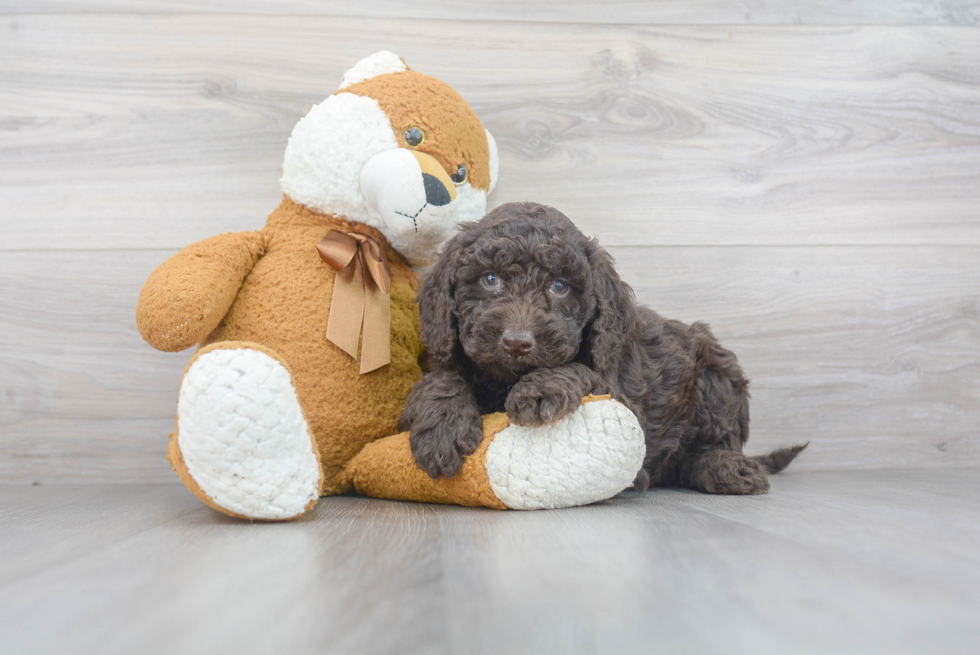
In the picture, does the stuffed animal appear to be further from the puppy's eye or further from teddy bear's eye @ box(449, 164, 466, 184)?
the puppy's eye

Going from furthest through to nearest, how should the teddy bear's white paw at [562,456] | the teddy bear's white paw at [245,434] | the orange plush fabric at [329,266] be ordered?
the orange plush fabric at [329,266] → the teddy bear's white paw at [562,456] → the teddy bear's white paw at [245,434]

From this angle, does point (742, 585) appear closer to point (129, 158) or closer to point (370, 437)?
point (370, 437)

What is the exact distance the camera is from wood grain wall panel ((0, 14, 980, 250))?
1.65 meters

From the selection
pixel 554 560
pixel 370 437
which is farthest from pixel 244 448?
pixel 554 560

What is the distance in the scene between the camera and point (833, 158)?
1.76m

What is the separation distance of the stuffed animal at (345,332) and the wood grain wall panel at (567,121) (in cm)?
35

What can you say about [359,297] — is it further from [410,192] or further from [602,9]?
[602,9]

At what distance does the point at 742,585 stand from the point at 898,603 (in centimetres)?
14

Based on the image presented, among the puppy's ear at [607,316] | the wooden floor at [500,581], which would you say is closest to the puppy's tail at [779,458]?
the wooden floor at [500,581]

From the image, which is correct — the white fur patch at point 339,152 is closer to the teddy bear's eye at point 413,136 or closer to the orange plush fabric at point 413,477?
the teddy bear's eye at point 413,136

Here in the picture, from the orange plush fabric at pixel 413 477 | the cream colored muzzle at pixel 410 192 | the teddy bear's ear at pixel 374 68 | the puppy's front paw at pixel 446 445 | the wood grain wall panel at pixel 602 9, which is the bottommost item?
the orange plush fabric at pixel 413 477

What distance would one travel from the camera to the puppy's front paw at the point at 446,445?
107 centimetres

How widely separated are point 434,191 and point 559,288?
0.30m

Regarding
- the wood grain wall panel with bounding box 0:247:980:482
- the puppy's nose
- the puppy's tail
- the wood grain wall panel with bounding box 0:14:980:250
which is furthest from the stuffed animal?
the puppy's tail
